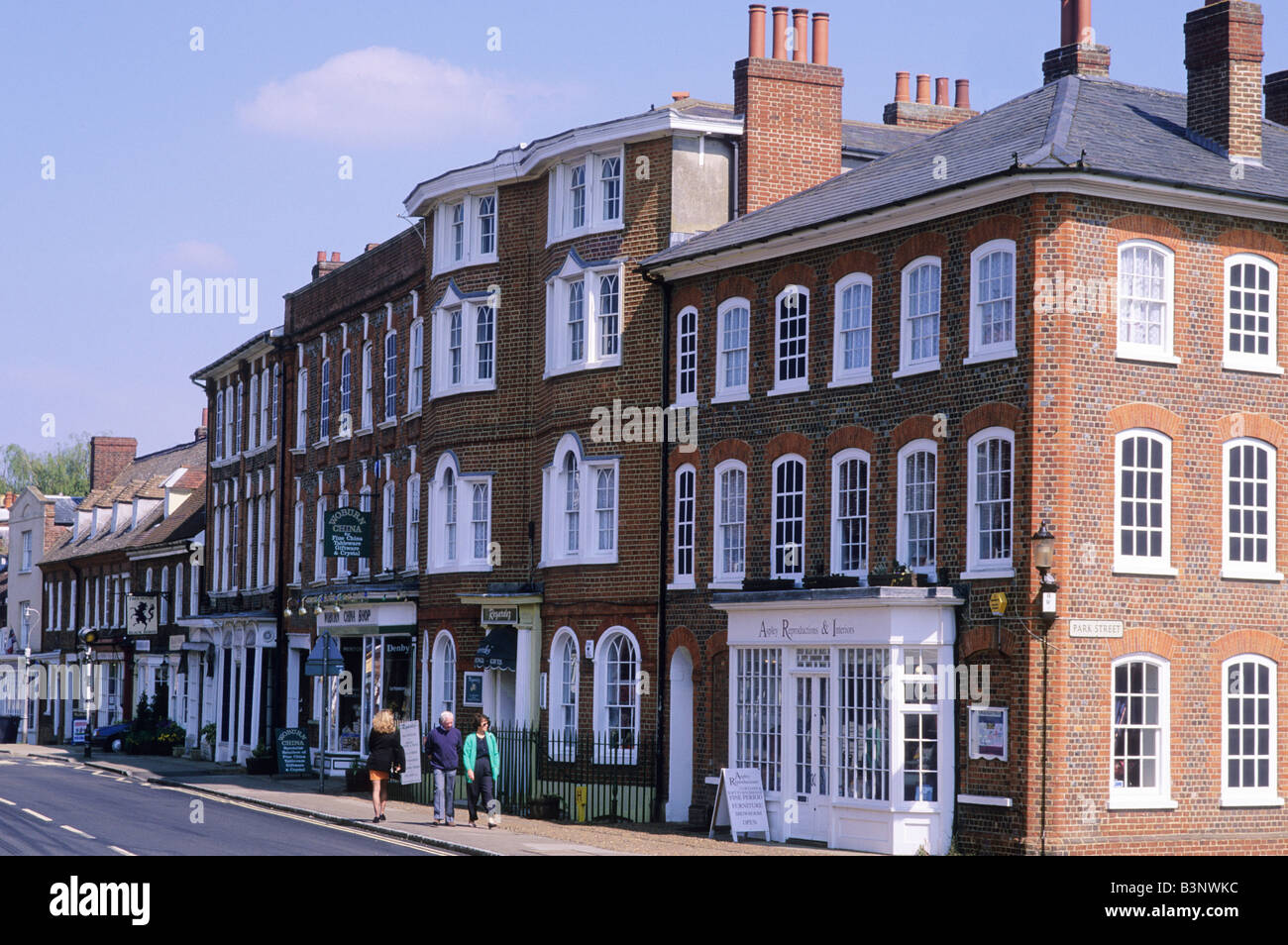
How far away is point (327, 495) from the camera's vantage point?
46062 mm

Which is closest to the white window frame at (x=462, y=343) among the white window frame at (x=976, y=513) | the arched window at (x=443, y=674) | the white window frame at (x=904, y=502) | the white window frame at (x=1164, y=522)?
the arched window at (x=443, y=674)

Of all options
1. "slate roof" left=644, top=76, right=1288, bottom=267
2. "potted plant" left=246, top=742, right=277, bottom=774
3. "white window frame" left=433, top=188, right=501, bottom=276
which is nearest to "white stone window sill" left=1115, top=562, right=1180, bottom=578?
"slate roof" left=644, top=76, right=1288, bottom=267

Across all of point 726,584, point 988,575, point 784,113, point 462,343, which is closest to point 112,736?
point 462,343

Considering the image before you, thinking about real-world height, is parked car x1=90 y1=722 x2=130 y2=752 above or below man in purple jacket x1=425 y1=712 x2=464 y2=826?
below

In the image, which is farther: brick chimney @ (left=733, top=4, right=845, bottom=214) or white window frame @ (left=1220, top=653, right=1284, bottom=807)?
brick chimney @ (left=733, top=4, right=845, bottom=214)

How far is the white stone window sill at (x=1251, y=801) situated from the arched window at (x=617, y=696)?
11.0 meters

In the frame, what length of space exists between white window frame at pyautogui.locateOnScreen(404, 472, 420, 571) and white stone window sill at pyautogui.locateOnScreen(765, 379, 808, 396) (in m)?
13.0

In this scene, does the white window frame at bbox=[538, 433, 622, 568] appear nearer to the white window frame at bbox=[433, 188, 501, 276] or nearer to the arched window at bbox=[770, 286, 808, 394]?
the arched window at bbox=[770, 286, 808, 394]

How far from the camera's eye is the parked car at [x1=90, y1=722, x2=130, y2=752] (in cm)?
5825

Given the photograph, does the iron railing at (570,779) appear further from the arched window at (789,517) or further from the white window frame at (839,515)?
the white window frame at (839,515)

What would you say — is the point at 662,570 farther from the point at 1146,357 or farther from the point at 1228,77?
the point at 1228,77

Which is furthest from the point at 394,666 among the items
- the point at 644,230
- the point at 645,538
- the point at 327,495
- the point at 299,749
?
the point at 644,230

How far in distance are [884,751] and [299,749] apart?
20057mm
